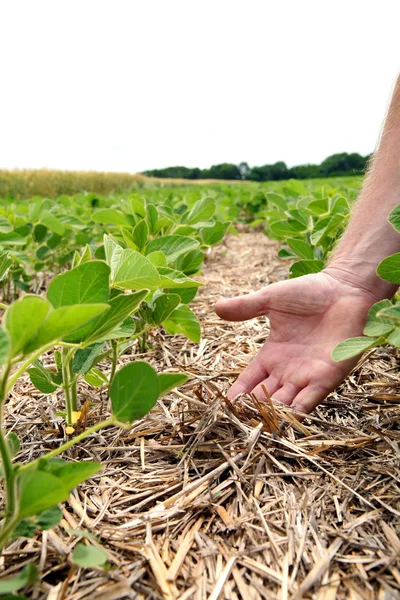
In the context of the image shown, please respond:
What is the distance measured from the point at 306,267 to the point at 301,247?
306 mm

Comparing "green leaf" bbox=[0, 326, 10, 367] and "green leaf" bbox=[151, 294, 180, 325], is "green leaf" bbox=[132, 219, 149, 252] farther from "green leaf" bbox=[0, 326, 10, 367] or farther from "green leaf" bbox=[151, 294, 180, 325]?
"green leaf" bbox=[0, 326, 10, 367]

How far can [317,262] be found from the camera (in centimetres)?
143

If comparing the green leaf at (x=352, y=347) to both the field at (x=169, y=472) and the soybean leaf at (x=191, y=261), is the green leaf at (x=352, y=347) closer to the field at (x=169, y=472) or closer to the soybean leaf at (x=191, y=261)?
the field at (x=169, y=472)

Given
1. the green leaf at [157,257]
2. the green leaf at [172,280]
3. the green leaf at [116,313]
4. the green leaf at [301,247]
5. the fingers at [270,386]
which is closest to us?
the green leaf at [116,313]

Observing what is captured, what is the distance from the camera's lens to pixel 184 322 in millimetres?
1252

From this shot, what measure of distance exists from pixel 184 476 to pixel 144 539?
0.16m

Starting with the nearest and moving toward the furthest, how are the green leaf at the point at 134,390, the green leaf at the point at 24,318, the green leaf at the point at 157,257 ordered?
the green leaf at the point at 24,318
the green leaf at the point at 134,390
the green leaf at the point at 157,257

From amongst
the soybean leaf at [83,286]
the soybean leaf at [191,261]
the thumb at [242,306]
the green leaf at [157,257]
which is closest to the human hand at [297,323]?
the thumb at [242,306]

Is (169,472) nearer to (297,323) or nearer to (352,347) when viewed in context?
(352,347)

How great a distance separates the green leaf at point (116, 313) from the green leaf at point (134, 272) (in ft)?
0.34

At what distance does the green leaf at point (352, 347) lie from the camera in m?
0.84

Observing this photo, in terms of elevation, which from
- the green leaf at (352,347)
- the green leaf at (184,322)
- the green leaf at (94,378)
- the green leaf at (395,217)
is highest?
the green leaf at (395,217)

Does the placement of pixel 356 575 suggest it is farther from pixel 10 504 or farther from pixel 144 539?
pixel 10 504

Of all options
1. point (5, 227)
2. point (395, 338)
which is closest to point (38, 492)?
point (395, 338)
